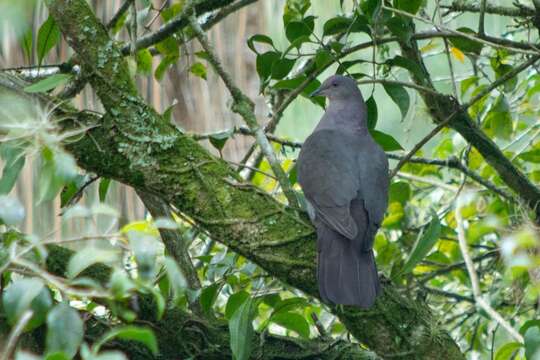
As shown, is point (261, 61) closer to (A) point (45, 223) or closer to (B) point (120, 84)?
(B) point (120, 84)

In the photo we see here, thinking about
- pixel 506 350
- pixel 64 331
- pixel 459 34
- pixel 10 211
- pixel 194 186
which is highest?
pixel 459 34

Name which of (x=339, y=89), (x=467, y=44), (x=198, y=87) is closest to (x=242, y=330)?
(x=467, y=44)

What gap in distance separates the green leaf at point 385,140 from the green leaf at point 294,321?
829 mm

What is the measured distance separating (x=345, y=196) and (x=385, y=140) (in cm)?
27

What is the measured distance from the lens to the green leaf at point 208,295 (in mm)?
2734

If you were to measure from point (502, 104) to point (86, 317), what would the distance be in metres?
2.04

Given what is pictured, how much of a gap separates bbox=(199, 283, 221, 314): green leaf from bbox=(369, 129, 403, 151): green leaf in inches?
36.9

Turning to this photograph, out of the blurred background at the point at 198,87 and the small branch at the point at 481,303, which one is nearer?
the small branch at the point at 481,303

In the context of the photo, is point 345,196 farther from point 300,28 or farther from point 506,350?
point 506,350

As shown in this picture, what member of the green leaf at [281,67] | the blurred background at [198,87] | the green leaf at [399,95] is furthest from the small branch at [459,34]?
the blurred background at [198,87]

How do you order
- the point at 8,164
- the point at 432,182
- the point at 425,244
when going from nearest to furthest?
the point at 8,164
the point at 425,244
the point at 432,182

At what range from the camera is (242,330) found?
2.42 m

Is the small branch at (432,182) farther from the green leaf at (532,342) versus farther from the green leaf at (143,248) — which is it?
the green leaf at (143,248)

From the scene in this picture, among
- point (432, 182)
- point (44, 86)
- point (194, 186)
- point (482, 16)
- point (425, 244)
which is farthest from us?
point (432, 182)
